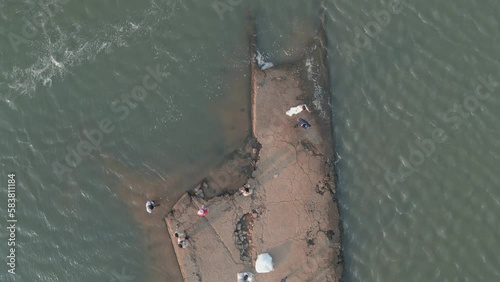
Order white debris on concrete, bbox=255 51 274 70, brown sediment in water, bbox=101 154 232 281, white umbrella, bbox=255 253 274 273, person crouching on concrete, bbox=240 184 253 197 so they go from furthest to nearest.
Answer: white debris on concrete, bbox=255 51 274 70, brown sediment in water, bbox=101 154 232 281, person crouching on concrete, bbox=240 184 253 197, white umbrella, bbox=255 253 274 273

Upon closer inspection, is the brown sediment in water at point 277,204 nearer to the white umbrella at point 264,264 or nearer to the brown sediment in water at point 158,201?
the white umbrella at point 264,264

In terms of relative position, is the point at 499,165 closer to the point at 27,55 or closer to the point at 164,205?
the point at 164,205

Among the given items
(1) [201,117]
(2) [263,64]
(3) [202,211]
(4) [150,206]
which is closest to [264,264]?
(3) [202,211]

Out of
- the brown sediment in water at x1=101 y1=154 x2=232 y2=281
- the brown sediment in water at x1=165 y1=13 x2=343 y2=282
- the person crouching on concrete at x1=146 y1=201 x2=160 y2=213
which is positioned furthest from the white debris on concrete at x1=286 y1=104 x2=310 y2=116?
the person crouching on concrete at x1=146 y1=201 x2=160 y2=213

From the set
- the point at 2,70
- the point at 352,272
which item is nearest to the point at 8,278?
the point at 2,70

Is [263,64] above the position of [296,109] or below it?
above

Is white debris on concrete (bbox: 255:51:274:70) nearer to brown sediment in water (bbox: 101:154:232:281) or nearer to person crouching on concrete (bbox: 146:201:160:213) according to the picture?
brown sediment in water (bbox: 101:154:232:281)

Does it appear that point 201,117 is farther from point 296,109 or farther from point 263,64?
point 296,109
